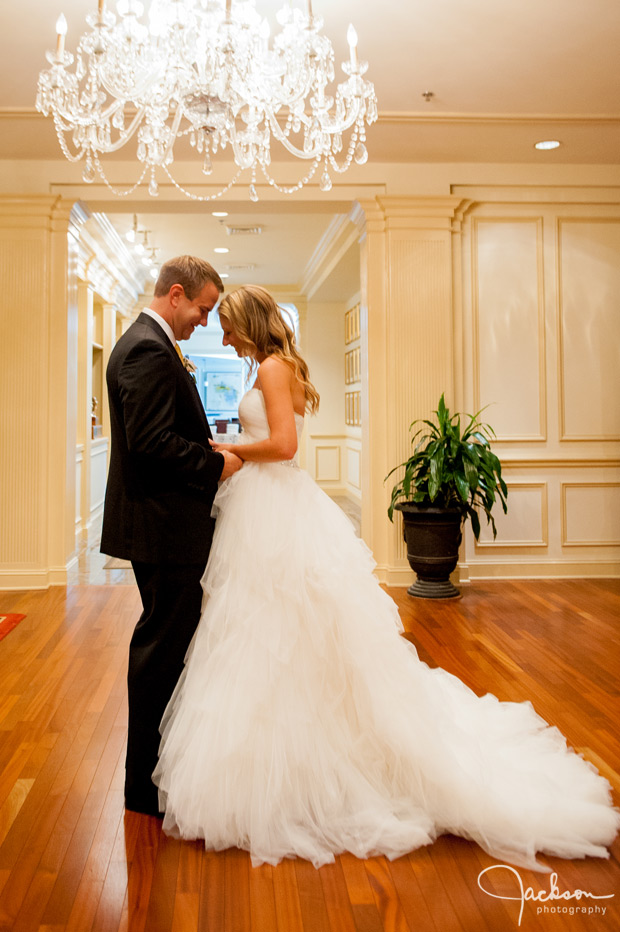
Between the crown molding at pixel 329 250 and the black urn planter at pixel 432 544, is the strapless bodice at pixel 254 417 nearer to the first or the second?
the black urn planter at pixel 432 544

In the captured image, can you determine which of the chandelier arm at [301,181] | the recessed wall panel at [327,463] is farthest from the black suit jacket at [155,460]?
the recessed wall panel at [327,463]

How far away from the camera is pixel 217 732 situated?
2066mm

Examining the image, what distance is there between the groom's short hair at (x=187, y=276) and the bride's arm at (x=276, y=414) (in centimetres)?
29

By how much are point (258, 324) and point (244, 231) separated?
6498 mm

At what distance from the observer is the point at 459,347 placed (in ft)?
18.9

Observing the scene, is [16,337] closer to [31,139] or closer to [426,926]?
[31,139]

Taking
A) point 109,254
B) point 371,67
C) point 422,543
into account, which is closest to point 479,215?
point 371,67

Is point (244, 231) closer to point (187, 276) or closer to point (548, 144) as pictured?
point (548, 144)

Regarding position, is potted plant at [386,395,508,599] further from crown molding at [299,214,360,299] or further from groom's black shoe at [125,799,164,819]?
groom's black shoe at [125,799,164,819]

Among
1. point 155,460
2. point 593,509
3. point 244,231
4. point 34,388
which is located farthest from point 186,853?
point 244,231

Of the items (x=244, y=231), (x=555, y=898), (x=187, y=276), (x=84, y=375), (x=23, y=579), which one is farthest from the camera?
(x=244, y=231)

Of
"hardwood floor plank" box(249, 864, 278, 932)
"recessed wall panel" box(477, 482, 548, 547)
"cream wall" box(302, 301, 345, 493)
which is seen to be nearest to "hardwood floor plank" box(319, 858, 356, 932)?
"hardwood floor plank" box(249, 864, 278, 932)

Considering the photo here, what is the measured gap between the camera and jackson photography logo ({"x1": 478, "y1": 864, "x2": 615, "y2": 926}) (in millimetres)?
1760

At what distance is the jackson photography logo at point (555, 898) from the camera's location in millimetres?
1760
